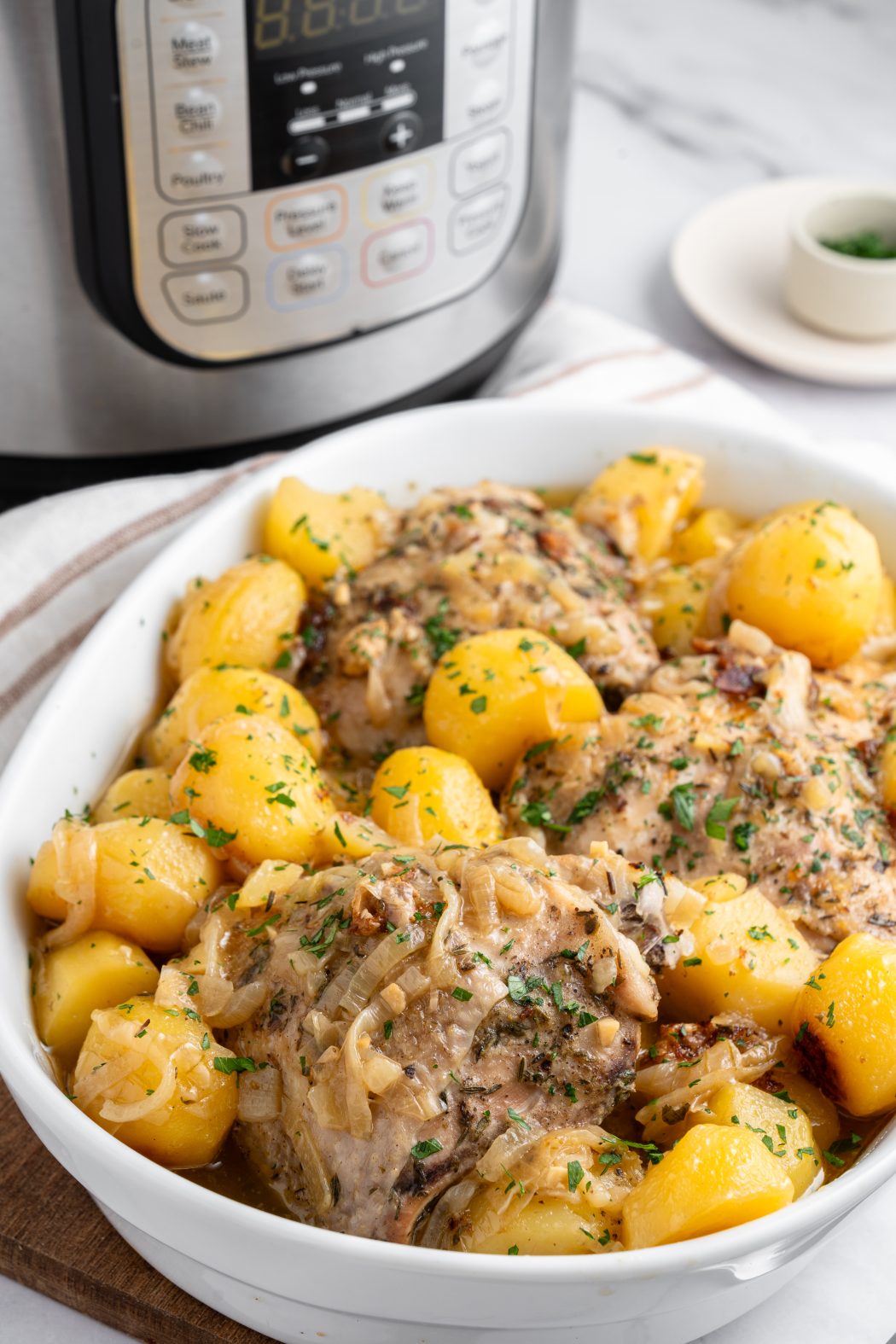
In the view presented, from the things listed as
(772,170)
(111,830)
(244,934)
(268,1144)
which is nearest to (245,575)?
(111,830)

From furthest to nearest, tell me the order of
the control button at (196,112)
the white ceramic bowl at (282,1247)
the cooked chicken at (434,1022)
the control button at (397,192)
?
the control button at (397,192)
the control button at (196,112)
the cooked chicken at (434,1022)
the white ceramic bowl at (282,1247)

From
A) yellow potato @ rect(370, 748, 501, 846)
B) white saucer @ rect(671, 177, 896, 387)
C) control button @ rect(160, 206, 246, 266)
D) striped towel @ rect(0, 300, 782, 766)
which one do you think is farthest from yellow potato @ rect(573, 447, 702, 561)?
white saucer @ rect(671, 177, 896, 387)

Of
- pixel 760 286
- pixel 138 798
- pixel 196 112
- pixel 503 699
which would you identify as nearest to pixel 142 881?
pixel 138 798

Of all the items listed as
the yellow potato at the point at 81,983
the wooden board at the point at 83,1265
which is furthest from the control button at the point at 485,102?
the wooden board at the point at 83,1265

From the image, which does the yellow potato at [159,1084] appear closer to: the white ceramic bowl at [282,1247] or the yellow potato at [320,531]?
the white ceramic bowl at [282,1247]

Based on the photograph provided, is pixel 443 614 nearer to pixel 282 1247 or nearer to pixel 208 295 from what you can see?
pixel 208 295

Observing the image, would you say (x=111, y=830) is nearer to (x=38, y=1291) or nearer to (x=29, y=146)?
(x=38, y=1291)
